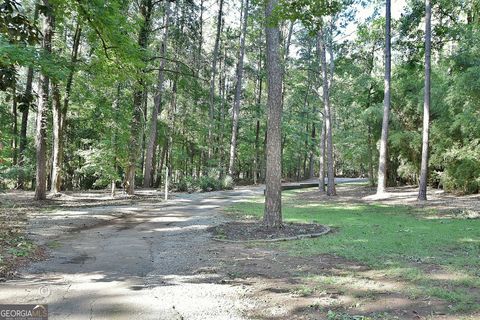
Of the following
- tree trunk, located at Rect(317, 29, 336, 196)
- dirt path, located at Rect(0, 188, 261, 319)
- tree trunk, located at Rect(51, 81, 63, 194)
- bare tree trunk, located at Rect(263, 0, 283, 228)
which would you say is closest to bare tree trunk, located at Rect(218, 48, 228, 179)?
tree trunk, located at Rect(317, 29, 336, 196)

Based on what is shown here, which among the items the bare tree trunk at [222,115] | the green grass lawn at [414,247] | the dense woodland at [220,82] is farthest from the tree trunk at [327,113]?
the bare tree trunk at [222,115]

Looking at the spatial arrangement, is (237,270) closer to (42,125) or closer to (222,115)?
(42,125)

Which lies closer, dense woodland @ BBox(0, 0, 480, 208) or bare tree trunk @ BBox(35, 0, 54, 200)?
dense woodland @ BBox(0, 0, 480, 208)

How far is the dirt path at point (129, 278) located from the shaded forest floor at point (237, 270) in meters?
0.01

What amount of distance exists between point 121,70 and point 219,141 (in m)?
19.1

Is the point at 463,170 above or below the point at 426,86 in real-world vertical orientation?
below

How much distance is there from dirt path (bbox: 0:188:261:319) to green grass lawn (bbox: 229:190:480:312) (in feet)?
7.13

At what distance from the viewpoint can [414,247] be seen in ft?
23.7

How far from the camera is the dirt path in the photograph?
Result: 159 inches

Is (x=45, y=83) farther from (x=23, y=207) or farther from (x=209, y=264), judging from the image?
→ (x=209, y=264)

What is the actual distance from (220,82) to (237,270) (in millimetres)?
31788

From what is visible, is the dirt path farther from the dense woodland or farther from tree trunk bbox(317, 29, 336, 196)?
tree trunk bbox(317, 29, 336, 196)

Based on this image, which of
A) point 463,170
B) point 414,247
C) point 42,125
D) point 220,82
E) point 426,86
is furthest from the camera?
point 220,82

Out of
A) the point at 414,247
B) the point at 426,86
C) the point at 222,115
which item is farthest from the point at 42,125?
the point at 222,115
